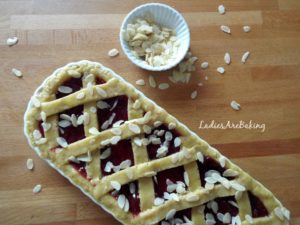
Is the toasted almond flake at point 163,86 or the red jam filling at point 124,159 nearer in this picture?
the red jam filling at point 124,159

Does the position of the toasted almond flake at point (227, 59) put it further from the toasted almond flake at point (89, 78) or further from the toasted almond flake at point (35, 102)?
the toasted almond flake at point (35, 102)

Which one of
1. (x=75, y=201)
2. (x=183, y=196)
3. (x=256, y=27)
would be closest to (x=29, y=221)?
(x=75, y=201)

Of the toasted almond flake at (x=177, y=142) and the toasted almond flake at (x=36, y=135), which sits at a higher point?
the toasted almond flake at (x=36, y=135)

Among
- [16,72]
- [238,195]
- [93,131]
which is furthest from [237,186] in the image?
[16,72]

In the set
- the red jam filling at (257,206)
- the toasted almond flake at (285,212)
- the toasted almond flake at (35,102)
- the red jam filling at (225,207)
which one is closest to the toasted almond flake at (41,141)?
the toasted almond flake at (35,102)

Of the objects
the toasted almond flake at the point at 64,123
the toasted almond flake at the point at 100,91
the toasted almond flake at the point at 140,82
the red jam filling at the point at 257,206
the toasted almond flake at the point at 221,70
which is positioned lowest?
the red jam filling at the point at 257,206

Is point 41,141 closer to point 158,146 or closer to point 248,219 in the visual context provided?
point 158,146

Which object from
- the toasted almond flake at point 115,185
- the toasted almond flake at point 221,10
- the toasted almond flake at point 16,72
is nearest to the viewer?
the toasted almond flake at point 115,185

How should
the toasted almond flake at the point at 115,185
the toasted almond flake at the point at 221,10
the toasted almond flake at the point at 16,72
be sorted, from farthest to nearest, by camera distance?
the toasted almond flake at the point at 221,10 < the toasted almond flake at the point at 16,72 < the toasted almond flake at the point at 115,185
